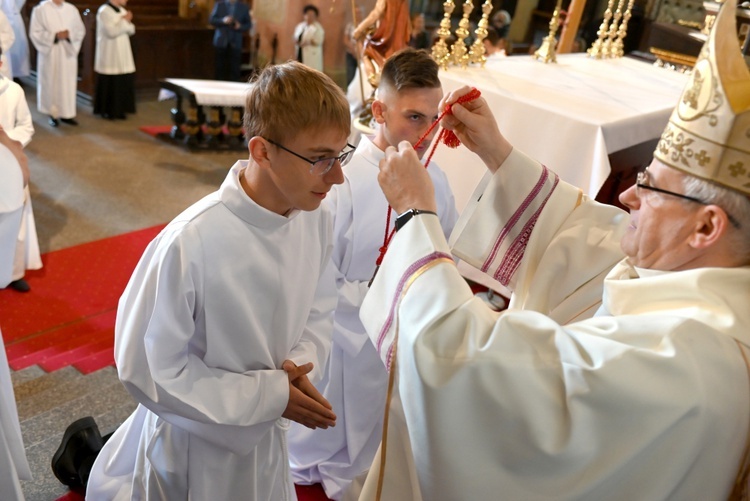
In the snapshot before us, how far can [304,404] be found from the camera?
191cm

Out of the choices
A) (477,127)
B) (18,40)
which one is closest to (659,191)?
(477,127)

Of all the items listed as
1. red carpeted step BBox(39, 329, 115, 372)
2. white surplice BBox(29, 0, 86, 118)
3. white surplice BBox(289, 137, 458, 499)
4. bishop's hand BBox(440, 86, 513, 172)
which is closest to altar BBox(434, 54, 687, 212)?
white surplice BBox(289, 137, 458, 499)

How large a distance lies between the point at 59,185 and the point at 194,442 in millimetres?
5530

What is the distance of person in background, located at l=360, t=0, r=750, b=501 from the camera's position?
1.33 metres

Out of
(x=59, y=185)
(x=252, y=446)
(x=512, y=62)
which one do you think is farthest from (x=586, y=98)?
(x=59, y=185)

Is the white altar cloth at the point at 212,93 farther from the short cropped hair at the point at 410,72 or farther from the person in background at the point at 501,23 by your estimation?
the short cropped hair at the point at 410,72

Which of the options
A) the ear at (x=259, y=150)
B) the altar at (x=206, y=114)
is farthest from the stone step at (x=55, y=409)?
the altar at (x=206, y=114)

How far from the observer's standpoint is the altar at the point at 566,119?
11.0ft

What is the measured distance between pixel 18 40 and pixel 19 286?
6.72 m

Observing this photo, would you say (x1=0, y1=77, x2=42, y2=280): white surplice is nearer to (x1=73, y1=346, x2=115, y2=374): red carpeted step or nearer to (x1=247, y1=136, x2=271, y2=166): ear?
(x1=73, y1=346, x2=115, y2=374): red carpeted step

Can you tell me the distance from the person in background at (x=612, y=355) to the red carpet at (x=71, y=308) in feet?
8.30

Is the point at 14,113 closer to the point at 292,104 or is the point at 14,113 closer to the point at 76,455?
the point at 76,455

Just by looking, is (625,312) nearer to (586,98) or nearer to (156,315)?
(156,315)

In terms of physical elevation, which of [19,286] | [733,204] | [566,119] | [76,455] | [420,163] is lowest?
[19,286]
